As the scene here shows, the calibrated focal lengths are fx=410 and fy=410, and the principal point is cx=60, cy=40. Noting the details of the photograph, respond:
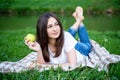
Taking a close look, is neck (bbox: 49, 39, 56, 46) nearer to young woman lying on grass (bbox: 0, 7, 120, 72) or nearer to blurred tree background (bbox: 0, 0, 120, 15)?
young woman lying on grass (bbox: 0, 7, 120, 72)

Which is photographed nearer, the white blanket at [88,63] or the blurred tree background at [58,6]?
the white blanket at [88,63]

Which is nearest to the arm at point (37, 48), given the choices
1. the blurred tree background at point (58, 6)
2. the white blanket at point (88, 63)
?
the white blanket at point (88, 63)

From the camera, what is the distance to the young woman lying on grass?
11.1 ft

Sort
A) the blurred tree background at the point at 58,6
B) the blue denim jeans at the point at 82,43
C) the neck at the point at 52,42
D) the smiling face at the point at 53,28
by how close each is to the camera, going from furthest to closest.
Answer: the blurred tree background at the point at 58,6
the blue denim jeans at the point at 82,43
the neck at the point at 52,42
the smiling face at the point at 53,28

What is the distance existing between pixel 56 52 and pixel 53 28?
26 centimetres

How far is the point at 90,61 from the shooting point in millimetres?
3611

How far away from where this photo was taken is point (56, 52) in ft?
11.6

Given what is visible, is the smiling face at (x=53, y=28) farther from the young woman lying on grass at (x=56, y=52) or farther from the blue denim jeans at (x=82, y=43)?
the blue denim jeans at (x=82, y=43)

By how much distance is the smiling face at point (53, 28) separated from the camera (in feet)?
11.0

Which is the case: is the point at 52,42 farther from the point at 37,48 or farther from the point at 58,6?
the point at 58,6

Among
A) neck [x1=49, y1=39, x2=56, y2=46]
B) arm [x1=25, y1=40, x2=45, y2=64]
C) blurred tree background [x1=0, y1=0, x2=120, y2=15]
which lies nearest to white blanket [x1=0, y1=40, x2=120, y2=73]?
arm [x1=25, y1=40, x2=45, y2=64]

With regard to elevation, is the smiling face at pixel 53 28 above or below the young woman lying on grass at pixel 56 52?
above

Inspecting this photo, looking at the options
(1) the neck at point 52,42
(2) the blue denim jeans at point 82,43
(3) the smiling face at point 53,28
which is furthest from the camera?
(2) the blue denim jeans at point 82,43

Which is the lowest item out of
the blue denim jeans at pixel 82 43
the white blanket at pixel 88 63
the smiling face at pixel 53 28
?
the white blanket at pixel 88 63
